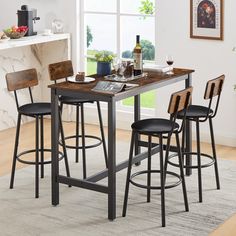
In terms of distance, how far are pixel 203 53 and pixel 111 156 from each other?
256cm

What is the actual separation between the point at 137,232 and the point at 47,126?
3.28 metres

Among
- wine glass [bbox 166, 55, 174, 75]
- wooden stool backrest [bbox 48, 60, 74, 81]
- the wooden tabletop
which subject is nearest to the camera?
the wooden tabletop

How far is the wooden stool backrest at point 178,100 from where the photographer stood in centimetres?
529

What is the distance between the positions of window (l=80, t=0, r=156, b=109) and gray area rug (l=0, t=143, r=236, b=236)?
6.56 ft

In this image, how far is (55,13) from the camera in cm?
840

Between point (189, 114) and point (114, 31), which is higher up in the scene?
point (114, 31)

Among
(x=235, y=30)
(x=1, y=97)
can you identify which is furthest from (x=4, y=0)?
(x=235, y=30)

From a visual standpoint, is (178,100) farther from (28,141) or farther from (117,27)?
(117,27)

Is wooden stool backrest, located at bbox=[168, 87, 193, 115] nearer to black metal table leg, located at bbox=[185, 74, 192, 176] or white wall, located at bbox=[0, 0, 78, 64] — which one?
black metal table leg, located at bbox=[185, 74, 192, 176]

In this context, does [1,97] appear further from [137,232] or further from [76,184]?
[137,232]

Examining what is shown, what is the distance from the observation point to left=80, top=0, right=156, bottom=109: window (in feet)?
26.0

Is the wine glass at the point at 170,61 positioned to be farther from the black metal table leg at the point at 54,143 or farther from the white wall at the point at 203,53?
the white wall at the point at 203,53

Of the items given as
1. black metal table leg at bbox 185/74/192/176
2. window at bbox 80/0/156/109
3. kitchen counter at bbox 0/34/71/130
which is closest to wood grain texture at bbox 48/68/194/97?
black metal table leg at bbox 185/74/192/176

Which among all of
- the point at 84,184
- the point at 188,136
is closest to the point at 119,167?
the point at 84,184
